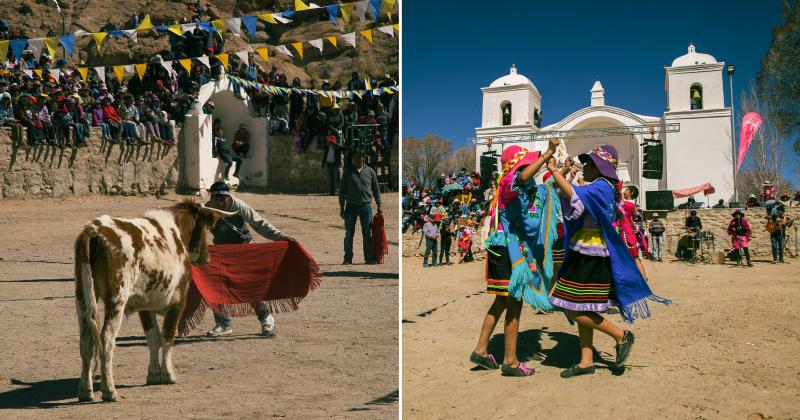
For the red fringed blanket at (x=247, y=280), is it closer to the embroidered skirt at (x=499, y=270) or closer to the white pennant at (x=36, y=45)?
the embroidered skirt at (x=499, y=270)

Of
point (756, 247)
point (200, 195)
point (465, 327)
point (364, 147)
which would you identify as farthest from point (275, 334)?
point (756, 247)

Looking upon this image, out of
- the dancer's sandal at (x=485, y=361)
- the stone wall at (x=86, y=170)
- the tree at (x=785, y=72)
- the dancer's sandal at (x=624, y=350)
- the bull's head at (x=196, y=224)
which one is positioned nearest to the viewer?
the dancer's sandal at (x=624, y=350)

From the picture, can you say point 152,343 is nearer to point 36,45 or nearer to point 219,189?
point 219,189

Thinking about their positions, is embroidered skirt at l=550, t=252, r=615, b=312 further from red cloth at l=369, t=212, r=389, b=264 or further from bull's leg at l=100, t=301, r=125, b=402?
red cloth at l=369, t=212, r=389, b=264

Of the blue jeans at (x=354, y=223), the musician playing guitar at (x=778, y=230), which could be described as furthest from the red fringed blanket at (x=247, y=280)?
the musician playing guitar at (x=778, y=230)

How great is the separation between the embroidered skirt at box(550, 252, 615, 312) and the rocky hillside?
26.3 metres

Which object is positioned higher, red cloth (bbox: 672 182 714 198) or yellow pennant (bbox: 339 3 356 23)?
yellow pennant (bbox: 339 3 356 23)

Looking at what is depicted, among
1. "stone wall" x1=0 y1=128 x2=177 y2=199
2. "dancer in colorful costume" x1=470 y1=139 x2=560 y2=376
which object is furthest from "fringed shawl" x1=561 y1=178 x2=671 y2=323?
"stone wall" x1=0 y1=128 x2=177 y2=199

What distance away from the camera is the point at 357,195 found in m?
9.84

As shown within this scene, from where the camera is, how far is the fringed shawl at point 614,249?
433 cm

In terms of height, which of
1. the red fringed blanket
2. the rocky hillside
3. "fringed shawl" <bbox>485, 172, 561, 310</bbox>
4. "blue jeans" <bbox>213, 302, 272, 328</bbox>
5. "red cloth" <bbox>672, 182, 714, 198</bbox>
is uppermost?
the rocky hillside

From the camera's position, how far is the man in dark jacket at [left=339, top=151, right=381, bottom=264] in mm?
9750

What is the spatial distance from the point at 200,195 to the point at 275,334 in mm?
10631

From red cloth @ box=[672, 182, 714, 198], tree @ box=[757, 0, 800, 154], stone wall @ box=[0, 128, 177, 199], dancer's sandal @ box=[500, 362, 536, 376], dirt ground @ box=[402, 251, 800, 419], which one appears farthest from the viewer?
red cloth @ box=[672, 182, 714, 198]
